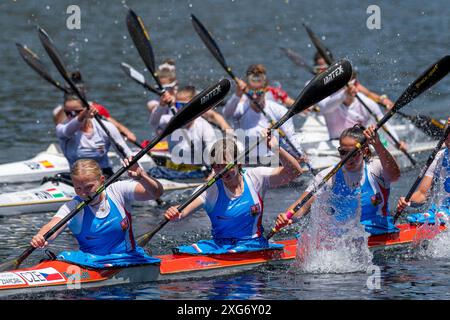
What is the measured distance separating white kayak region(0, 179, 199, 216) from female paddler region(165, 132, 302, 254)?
457 centimetres

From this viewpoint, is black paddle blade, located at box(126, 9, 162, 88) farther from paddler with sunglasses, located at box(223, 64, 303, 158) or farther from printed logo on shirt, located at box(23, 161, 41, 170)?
printed logo on shirt, located at box(23, 161, 41, 170)

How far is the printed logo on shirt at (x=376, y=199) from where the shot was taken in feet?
39.2

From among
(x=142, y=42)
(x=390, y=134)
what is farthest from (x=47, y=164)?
(x=390, y=134)

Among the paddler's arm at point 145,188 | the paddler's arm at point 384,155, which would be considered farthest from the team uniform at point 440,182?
the paddler's arm at point 145,188

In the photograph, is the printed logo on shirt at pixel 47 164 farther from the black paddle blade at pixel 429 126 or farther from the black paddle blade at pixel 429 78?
the black paddle blade at pixel 429 78

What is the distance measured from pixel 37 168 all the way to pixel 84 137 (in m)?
2.88

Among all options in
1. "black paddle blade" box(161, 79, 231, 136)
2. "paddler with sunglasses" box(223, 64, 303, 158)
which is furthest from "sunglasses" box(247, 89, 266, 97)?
"black paddle blade" box(161, 79, 231, 136)

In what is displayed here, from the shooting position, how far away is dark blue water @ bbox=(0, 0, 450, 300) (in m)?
10.9

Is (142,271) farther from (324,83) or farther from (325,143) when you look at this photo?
(325,143)

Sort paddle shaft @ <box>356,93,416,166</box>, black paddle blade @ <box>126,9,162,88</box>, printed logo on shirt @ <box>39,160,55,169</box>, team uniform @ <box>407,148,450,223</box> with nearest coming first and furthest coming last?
team uniform @ <box>407,148,450,223</box>
black paddle blade @ <box>126,9,162,88</box>
paddle shaft @ <box>356,93,416,166</box>
printed logo on shirt @ <box>39,160,55,169</box>

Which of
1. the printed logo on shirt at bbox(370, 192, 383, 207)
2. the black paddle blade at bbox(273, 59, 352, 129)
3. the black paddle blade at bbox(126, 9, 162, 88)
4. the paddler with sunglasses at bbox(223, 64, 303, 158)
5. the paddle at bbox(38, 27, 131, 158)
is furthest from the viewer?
the paddler with sunglasses at bbox(223, 64, 303, 158)

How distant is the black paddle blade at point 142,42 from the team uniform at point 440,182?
199 inches
